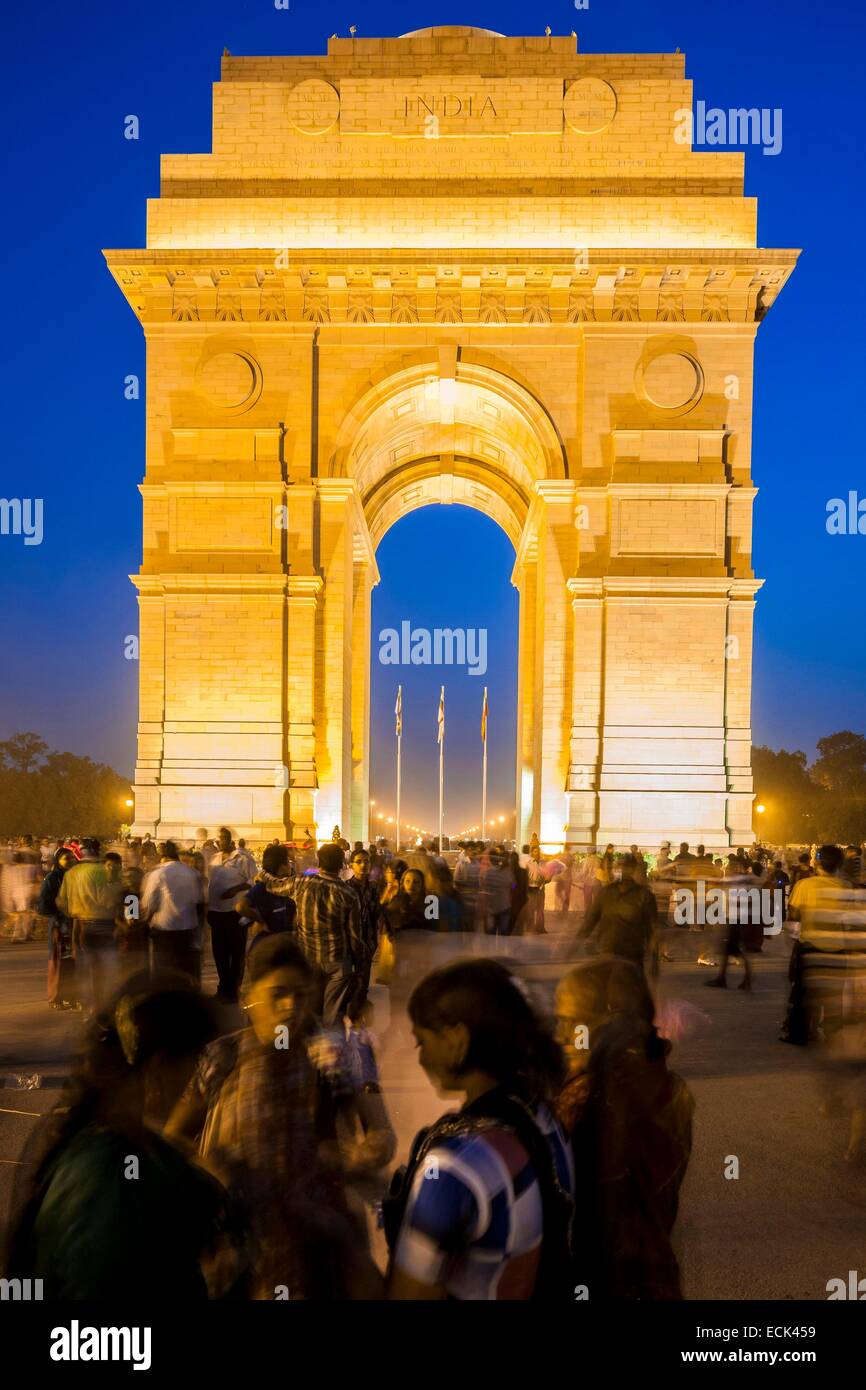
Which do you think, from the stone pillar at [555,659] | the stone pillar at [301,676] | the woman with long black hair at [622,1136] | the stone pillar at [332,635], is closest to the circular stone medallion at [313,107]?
the stone pillar at [332,635]

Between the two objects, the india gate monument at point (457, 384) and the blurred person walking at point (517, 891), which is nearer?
the blurred person walking at point (517, 891)

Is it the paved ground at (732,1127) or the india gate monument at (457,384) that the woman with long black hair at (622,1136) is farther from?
the india gate monument at (457,384)

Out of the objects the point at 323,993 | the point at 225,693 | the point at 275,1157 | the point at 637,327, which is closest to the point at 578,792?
the point at 225,693

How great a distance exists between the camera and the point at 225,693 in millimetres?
24703

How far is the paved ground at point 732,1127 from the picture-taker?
16.9 feet

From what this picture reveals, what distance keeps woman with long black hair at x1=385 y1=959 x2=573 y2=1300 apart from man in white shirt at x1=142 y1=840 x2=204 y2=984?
749 centimetres

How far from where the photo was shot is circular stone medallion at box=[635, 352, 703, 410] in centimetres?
2508

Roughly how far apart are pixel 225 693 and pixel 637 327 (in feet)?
42.0

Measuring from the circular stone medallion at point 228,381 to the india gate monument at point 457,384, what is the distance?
0.07 m

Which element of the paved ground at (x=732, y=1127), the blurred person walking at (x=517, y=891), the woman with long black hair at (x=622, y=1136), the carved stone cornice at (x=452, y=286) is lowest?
the paved ground at (x=732, y=1127)

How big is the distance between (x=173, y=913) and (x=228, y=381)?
18.3 meters

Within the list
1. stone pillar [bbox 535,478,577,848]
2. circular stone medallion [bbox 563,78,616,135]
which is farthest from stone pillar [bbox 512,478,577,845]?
circular stone medallion [bbox 563,78,616,135]

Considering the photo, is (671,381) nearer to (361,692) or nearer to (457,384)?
(457,384)

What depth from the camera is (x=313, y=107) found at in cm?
2611
